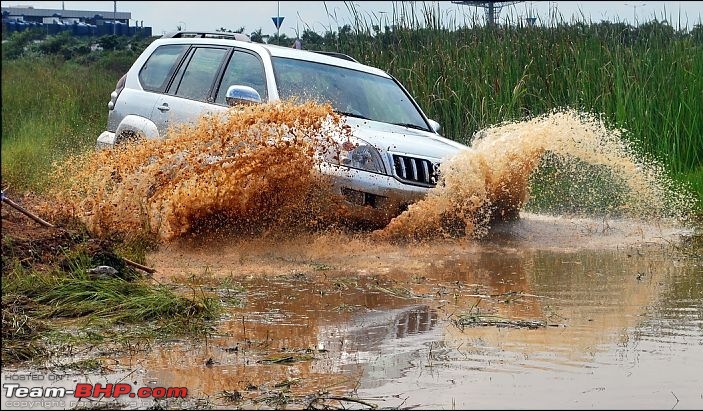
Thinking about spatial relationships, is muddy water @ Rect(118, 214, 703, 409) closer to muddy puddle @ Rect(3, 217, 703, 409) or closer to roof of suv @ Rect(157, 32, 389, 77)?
muddy puddle @ Rect(3, 217, 703, 409)

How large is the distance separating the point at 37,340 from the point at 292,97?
4730 mm

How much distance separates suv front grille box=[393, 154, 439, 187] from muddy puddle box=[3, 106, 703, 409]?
4.0 inches

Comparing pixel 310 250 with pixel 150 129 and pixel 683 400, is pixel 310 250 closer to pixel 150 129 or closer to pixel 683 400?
pixel 150 129

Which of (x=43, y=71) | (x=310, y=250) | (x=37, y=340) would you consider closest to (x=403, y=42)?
(x=43, y=71)

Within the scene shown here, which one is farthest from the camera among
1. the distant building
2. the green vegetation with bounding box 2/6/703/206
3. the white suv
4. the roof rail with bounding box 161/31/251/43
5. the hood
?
the green vegetation with bounding box 2/6/703/206

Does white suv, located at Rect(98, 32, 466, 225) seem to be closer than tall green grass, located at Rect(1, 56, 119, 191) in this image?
Yes

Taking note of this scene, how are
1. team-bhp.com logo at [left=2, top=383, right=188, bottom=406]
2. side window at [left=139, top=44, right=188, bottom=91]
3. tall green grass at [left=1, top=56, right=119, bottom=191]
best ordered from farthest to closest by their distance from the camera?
tall green grass at [left=1, top=56, right=119, bottom=191] → side window at [left=139, top=44, right=188, bottom=91] → team-bhp.com logo at [left=2, top=383, right=188, bottom=406]

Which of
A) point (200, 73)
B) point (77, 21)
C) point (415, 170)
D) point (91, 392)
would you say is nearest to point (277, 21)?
point (77, 21)

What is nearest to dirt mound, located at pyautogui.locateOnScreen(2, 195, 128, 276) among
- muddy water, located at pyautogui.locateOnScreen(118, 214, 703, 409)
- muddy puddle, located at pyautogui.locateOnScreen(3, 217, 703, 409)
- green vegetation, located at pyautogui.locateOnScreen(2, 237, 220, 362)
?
green vegetation, located at pyautogui.locateOnScreen(2, 237, 220, 362)

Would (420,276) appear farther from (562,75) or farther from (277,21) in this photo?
(277,21)

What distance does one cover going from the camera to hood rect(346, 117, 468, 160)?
9.37 meters

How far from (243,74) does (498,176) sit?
2490mm

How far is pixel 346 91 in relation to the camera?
34.0 ft

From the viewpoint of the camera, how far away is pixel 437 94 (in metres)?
15.0
